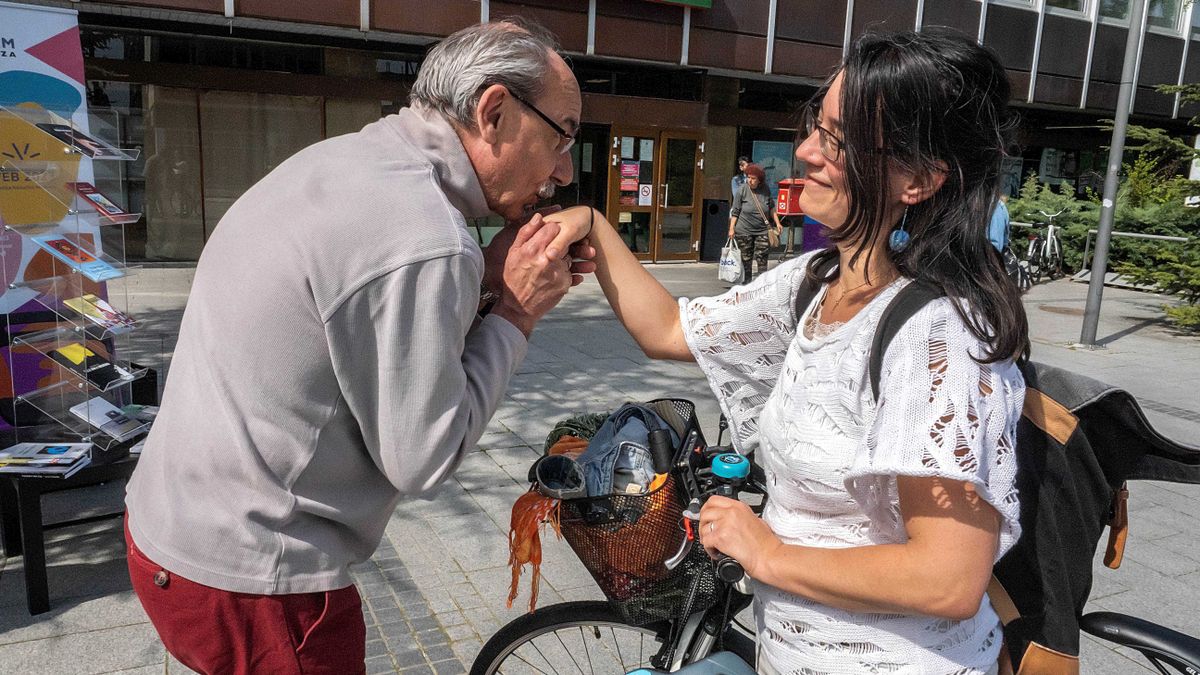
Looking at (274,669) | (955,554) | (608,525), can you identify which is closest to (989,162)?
(955,554)

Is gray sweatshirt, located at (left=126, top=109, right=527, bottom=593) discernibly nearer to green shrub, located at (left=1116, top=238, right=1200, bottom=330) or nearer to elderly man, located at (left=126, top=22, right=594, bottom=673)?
elderly man, located at (left=126, top=22, right=594, bottom=673)

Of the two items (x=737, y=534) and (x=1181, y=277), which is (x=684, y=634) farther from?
(x=1181, y=277)

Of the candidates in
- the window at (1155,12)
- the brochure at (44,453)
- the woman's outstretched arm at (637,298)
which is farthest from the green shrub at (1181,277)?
the brochure at (44,453)

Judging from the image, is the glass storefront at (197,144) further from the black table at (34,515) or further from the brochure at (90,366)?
the black table at (34,515)

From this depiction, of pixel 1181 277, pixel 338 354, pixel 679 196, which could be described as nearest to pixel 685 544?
pixel 338 354

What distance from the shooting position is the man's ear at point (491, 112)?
1611 millimetres

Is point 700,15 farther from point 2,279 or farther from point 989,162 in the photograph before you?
point 989,162

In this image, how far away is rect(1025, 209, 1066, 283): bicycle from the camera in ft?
53.1

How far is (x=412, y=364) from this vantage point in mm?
1405

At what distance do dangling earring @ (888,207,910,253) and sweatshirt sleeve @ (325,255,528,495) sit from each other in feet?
2.28

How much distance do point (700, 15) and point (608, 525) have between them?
14375 mm

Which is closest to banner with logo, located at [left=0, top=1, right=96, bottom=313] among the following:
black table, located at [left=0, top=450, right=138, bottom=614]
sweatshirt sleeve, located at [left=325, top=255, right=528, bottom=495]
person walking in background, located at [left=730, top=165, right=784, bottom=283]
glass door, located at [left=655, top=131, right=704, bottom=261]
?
black table, located at [left=0, top=450, right=138, bottom=614]

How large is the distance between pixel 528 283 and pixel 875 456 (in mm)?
712

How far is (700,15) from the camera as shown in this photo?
1481cm
